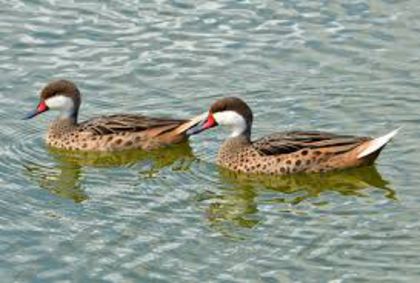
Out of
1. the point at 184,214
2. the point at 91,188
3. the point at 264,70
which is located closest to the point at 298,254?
the point at 184,214

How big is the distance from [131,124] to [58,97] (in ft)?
3.54

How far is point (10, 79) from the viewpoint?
19266mm

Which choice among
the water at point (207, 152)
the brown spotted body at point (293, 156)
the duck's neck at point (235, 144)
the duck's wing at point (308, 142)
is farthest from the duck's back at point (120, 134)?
the duck's wing at point (308, 142)

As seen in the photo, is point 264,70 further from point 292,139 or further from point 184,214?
point 184,214

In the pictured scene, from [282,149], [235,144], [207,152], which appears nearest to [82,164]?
[207,152]

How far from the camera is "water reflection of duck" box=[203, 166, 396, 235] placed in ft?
50.1

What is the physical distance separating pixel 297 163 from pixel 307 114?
1.33 meters

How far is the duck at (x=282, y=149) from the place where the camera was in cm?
1675

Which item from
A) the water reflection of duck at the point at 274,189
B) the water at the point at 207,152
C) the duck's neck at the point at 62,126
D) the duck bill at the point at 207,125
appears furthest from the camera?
the duck's neck at the point at 62,126

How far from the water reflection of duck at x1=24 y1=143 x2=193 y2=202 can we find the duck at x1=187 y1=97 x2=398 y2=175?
502mm

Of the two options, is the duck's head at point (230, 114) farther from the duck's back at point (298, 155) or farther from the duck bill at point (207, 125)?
the duck's back at point (298, 155)

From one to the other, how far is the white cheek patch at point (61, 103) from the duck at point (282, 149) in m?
1.80

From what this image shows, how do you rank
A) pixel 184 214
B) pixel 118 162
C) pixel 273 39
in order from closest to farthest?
1. pixel 184 214
2. pixel 118 162
3. pixel 273 39

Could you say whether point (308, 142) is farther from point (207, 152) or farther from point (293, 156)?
point (207, 152)
